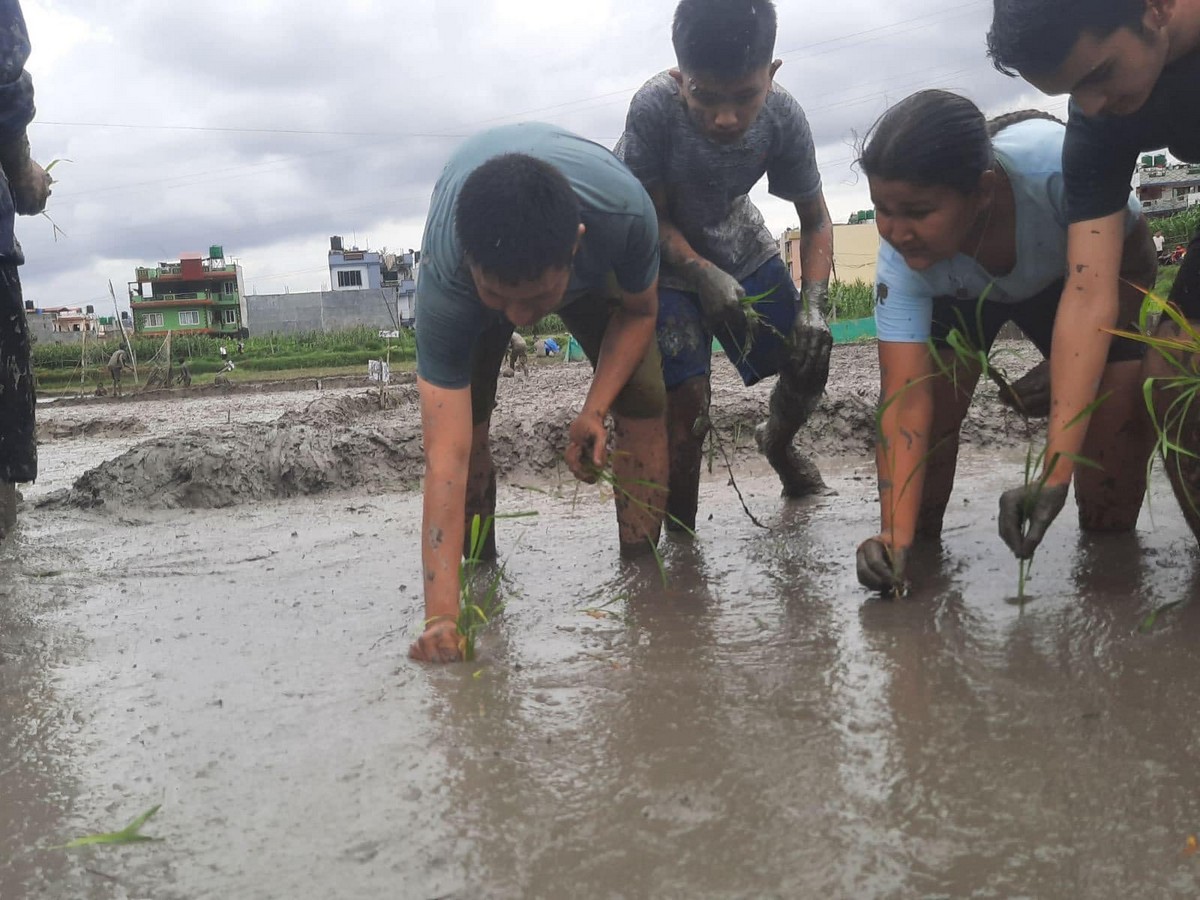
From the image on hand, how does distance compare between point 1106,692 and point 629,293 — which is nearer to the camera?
point 1106,692

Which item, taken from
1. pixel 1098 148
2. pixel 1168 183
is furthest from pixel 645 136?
A: pixel 1168 183

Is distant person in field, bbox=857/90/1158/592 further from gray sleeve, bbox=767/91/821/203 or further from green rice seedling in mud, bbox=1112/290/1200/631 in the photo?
gray sleeve, bbox=767/91/821/203

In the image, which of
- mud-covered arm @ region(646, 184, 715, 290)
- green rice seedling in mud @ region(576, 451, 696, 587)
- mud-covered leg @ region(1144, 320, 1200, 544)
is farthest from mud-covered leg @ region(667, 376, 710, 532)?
mud-covered leg @ region(1144, 320, 1200, 544)

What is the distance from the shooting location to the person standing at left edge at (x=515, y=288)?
211 cm

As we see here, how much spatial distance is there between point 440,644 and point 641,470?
→ 110cm

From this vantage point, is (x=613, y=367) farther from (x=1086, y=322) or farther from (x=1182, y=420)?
(x=1182, y=420)

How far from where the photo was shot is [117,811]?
1.67 metres

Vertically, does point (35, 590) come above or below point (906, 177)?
below

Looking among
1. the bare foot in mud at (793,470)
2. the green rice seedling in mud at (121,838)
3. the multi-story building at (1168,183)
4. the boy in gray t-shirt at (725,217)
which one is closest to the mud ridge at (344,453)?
the bare foot in mud at (793,470)

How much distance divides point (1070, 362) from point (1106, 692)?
2.79 feet

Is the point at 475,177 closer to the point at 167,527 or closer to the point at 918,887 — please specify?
the point at 918,887

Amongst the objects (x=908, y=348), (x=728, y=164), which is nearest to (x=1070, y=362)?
(x=908, y=348)

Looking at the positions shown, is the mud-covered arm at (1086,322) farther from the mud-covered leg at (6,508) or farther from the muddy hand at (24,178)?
the mud-covered leg at (6,508)

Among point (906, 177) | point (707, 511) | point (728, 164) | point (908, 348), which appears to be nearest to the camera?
point (906, 177)
